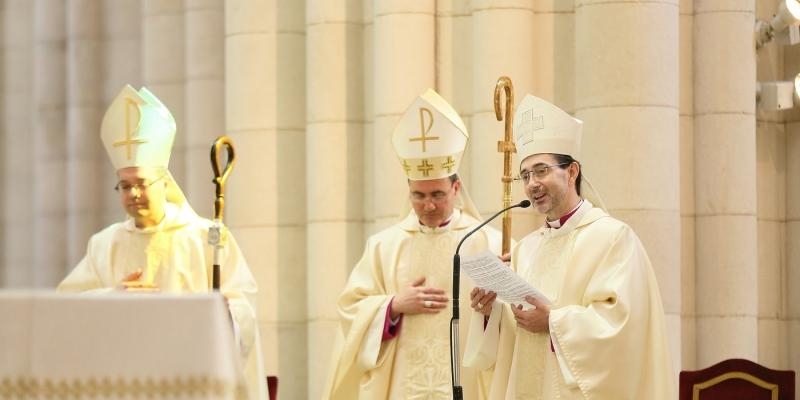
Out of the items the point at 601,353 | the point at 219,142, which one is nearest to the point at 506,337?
the point at 601,353

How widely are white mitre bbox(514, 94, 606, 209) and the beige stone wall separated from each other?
183 centimetres

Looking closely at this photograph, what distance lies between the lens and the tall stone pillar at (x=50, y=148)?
1239 cm

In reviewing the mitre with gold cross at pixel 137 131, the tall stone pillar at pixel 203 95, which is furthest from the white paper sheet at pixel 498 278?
the tall stone pillar at pixel 203 95

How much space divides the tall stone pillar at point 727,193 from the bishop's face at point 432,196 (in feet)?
7.11

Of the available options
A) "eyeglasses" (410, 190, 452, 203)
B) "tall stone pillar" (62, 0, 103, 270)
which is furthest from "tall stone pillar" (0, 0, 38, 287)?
"eyeglasses" (410, 190, 452, 203)

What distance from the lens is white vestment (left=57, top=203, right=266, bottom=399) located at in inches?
306

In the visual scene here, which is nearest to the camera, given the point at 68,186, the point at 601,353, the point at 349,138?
the point at 601,353

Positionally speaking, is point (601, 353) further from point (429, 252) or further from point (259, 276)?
point (259, 276)

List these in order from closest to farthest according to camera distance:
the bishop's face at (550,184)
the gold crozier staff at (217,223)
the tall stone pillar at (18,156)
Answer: the bishop's face at (550,184) → the gold crozier staff at (217,223) → the tall stone pillar at (18,156)

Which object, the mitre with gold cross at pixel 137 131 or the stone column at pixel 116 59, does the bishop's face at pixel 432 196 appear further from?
the stone column at pixel 116 59

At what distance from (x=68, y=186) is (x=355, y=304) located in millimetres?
4987

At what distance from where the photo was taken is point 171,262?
794 centimetres

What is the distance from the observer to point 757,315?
9570mm

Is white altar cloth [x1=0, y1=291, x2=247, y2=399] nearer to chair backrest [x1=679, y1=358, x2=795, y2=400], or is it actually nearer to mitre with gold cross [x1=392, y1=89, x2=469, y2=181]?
mitre with gold cross [x1=392, y1=89, x2=469, y2=181]
